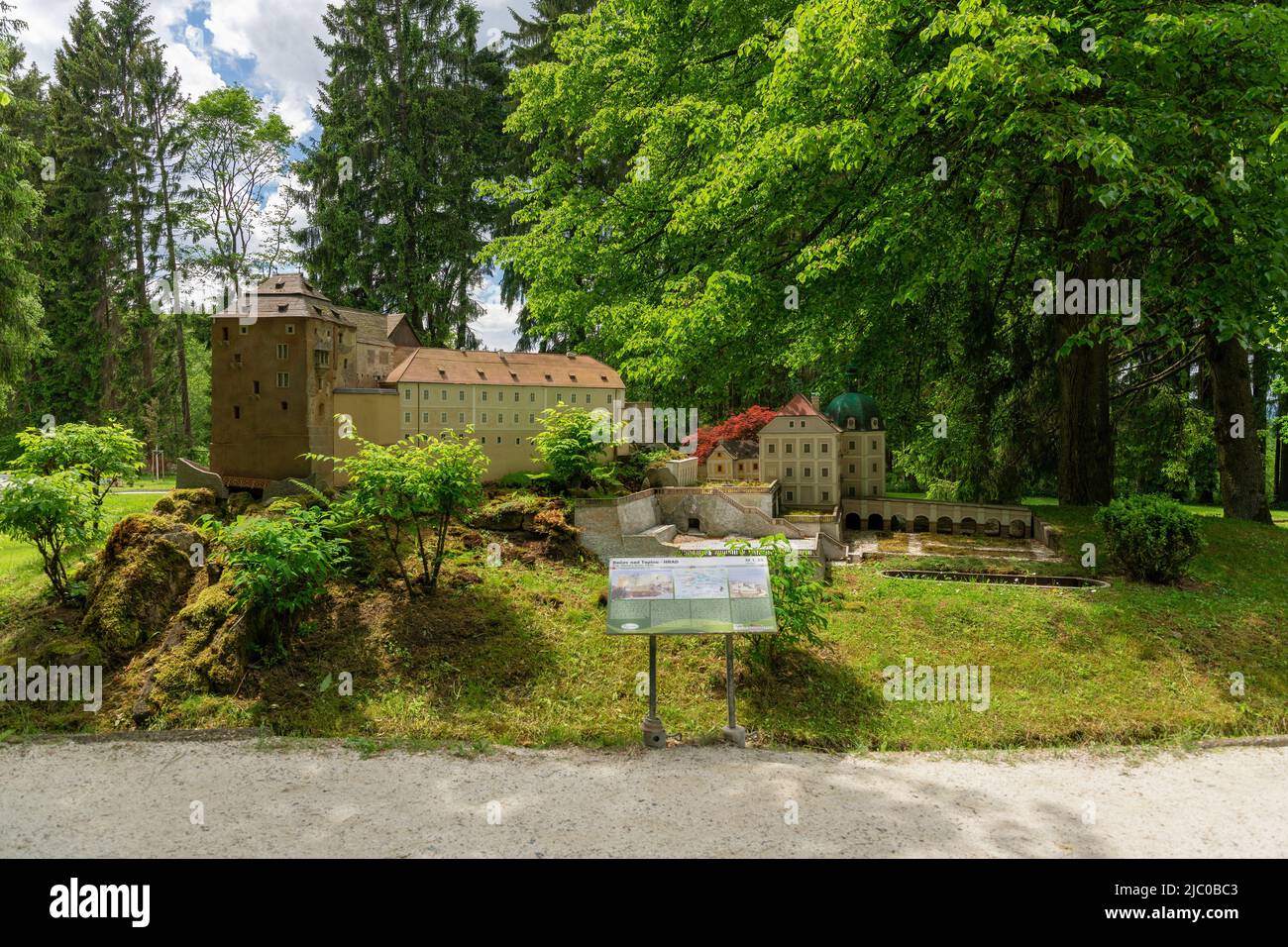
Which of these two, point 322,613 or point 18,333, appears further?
point 18,333

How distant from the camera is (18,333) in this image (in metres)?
17.2

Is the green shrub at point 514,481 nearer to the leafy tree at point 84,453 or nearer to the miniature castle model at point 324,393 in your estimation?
the miniature castle model at point 324,393

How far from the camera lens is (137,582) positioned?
10906mm

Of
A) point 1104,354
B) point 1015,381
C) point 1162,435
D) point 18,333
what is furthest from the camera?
point 1162,435

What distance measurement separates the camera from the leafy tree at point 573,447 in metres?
14.2

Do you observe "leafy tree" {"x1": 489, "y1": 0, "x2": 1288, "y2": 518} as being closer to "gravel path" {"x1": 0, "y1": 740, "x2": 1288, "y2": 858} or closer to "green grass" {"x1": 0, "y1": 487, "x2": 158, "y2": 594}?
"gravel path" {"x1": 0, "y1": 740, "x2": 1288, "y2": 858}

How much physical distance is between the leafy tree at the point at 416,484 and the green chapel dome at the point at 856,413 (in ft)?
36.9

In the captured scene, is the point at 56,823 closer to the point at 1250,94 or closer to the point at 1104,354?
the point at 1250,94

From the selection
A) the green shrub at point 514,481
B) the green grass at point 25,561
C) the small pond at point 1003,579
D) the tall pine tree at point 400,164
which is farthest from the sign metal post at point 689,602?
the tall pine tree at point 400,164

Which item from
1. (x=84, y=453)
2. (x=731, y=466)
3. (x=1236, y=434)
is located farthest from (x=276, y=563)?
(x=1236, y=434)

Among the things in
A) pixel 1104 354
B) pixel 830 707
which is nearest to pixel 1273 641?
pixel 830 707

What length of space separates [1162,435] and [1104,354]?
21.8 feet

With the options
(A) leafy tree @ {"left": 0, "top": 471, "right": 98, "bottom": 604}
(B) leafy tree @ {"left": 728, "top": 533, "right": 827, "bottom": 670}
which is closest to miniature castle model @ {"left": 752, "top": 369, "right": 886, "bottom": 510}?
(B) leafy tree @ {"left": 728, "top": 533, "right": 827, "bottom": 670}

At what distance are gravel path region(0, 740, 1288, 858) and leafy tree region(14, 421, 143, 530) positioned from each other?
17.1 ft
